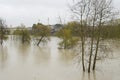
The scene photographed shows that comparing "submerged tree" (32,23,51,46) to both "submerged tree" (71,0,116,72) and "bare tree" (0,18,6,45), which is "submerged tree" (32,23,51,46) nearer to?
"bare tree" (0,18,6,45)

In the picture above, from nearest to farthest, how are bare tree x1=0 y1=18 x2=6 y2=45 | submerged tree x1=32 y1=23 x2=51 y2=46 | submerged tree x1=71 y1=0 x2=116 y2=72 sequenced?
submerged tree x1=71 y1=0 x2=116 y2=72, submerged tree x1=32 y1=23 x2=51 y2=46, bare tree x1=0 y1=18 x2=6 y2=45

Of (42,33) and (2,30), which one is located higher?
(2,30)

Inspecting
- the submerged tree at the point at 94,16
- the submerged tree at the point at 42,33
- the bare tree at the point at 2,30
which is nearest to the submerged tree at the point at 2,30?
the bare tree at the point at 2,30

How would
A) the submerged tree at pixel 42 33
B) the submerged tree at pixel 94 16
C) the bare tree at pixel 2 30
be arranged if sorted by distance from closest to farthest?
the submerged tree at pixel 94 16 < the submerged tree at pixel 42 33 < the bare tree at pixel 2 30

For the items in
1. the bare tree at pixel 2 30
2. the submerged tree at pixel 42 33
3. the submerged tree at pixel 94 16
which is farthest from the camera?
the bare tree at pixel 2 30

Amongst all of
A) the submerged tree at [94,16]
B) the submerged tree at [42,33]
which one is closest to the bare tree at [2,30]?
the submerged tree at [42,33]

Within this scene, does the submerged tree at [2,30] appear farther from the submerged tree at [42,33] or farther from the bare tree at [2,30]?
the submerged tree at [42,33]

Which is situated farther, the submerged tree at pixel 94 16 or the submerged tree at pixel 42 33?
the submerged tree at pixel 42 33

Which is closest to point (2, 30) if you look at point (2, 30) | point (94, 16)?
point (2, 30)

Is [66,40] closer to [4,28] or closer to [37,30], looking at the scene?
[37,30]

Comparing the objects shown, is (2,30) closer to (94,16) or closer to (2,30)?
(2,30)

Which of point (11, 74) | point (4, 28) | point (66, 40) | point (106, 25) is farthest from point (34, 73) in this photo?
point (4, 28)

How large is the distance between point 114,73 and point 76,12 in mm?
4715

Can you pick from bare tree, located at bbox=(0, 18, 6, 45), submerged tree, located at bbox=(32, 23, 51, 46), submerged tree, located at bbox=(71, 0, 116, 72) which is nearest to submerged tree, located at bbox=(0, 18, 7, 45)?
bare tree, located at bbox=(0, 18, 6, 45)
